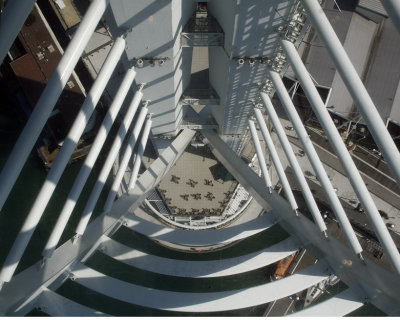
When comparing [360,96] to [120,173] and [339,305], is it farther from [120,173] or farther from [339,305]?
[120,173]

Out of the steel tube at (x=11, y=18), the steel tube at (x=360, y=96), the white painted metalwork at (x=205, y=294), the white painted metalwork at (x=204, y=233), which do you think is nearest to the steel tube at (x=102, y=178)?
the white painted metalwork at (x=205, y=294)

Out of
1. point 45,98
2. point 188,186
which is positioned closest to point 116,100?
point 45,98

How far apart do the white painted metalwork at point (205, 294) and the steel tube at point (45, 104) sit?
4.52 m

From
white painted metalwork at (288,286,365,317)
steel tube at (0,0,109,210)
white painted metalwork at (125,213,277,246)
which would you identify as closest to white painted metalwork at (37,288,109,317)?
steel tube at (0,0,109,210)

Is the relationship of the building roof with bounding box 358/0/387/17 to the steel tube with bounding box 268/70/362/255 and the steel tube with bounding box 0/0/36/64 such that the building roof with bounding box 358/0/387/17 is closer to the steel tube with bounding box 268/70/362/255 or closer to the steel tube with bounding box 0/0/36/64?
the steel tube with bounding box 268/70/362/255

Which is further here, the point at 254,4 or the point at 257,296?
the point at 257,296

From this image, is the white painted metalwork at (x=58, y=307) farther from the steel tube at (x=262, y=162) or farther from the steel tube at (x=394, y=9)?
the steel tube at (x=394, y=9)

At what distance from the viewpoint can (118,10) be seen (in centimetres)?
825

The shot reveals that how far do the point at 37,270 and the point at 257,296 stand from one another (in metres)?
6.42

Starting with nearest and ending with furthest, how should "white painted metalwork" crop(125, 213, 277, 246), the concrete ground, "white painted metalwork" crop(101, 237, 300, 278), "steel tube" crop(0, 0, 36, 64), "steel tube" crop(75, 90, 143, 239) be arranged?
1. "steel tube" crop(0, 0, 36, 64)
2. "steel tube" crop(75, 90, 143, 239)
3. "white painted metalwork" crop(101, 237, 300, 278)
4. "white painted metalwork" crop(125, 213, 277, 246)
5. the concrete ground

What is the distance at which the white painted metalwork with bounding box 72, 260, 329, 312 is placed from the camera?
896 centimetres

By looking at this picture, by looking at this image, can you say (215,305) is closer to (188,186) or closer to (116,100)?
(116,100)

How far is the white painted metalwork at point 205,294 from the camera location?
896cm

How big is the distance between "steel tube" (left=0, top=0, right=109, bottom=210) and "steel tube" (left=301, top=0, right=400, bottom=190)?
4.84 metres
